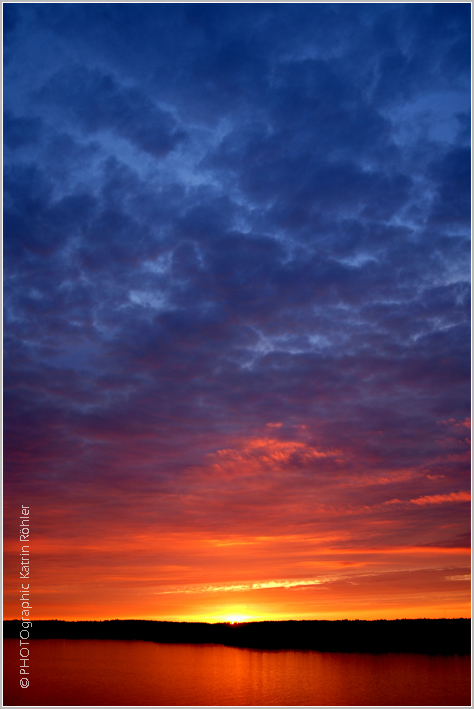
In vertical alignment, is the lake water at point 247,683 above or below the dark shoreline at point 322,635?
above

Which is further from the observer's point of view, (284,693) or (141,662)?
(141,662)

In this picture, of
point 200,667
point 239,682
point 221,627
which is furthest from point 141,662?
point 221,627

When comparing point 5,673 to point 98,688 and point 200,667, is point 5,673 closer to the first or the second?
point 98,688

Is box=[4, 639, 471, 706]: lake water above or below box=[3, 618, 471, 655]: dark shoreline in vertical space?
above

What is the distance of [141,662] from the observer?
307 ft

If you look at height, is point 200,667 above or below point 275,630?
above

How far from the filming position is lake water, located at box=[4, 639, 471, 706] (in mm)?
52250

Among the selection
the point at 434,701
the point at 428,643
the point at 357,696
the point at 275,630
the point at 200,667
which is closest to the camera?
the point at 434,701

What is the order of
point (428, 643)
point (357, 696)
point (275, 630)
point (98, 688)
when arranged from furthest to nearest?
point (275, 630)
point (428, 643)
point (98, 688)
point (357, 696)

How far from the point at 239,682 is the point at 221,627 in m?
114

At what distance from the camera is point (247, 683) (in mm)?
64312

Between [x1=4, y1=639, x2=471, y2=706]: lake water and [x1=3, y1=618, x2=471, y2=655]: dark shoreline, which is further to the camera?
[x1=3, y1=618, x2=471, y2=655]: dark shoreline

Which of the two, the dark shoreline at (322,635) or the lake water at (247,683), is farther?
the dark shoreline at (322,635)

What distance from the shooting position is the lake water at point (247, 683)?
5225 centimetres
